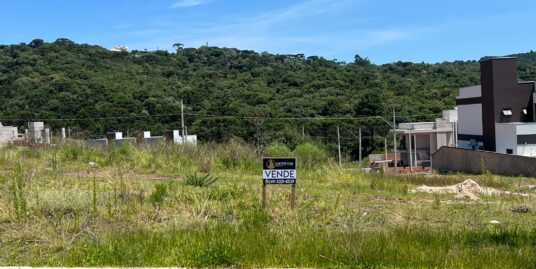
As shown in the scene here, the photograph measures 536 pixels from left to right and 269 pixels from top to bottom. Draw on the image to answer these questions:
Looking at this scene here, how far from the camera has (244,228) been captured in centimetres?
741

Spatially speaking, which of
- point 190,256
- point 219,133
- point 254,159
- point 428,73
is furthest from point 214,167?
point 428,73

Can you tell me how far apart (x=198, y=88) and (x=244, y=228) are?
7288 cm

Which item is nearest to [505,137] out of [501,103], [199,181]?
[501,103]

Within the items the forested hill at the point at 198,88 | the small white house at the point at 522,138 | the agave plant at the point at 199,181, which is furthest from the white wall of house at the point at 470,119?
the agave plant at the point at 199,181

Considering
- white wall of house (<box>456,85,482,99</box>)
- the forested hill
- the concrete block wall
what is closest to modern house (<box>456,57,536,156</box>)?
white wall of house (<box>456,85,482,99</box>)

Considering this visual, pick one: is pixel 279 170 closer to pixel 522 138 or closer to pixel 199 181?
pixel 199 181

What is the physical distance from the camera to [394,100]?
3433 inches

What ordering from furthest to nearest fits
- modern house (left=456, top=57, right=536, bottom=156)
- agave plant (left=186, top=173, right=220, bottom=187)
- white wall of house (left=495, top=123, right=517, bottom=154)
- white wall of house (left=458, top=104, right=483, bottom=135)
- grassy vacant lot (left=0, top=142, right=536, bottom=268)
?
white wall of house (left=458, top=104, right=483, bottom=135) → modern house (left=456, top=57, right=536, bottom=156) → white wall of house (left=495, top=123, right=517, bottom=154) → agave plant (left=186, top=173, right=220, bottom=187) → grassy vacant lot (left=0, top=142, right=536, bottom=268)

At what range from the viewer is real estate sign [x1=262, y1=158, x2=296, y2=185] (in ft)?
28.5

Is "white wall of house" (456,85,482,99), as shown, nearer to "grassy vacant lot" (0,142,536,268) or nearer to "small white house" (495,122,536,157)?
"small white house" (495,122,536,157)

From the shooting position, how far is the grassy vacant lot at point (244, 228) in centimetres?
611

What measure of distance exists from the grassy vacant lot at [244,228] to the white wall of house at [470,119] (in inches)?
2027

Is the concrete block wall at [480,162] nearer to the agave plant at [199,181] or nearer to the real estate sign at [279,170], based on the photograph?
the agave plant at [199,181]

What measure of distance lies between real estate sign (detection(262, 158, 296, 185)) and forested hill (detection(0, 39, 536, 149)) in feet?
160
